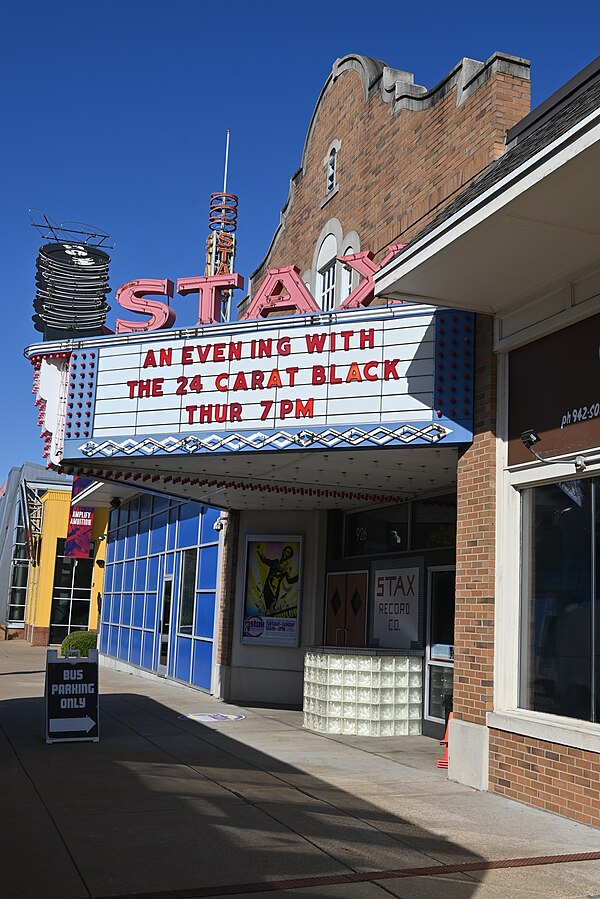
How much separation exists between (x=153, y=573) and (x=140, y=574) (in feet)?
5.42

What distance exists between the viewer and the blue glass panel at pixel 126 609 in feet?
89.2

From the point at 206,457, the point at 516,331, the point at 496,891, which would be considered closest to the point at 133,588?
the point at 206,457

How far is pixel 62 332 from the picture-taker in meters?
19.7

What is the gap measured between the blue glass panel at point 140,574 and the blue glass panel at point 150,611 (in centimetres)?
74

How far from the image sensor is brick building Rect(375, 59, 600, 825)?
8336mm

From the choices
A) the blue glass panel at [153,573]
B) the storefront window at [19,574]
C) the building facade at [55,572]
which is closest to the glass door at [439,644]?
the blue glass panel at [153,573]

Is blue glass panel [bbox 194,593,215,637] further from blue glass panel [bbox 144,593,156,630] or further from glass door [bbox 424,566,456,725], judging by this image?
glass door [bbox 424,566,456,725]

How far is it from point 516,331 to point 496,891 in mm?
5864

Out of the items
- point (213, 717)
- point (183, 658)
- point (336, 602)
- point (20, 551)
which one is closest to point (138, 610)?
point (183, 658)

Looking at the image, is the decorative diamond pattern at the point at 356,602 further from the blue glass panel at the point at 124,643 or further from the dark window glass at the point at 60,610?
the dark window glass at the point at 60,610

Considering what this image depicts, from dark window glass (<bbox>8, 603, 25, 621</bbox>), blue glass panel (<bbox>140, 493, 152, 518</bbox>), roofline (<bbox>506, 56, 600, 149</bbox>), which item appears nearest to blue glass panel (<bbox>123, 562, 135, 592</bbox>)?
blue glass panel (<bbox>140, 493, 152, 518</bbox>)

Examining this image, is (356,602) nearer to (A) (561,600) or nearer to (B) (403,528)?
(B) (403,528)

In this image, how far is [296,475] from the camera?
1379 cm

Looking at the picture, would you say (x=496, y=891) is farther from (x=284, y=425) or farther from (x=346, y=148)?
(x=346, y=148)
